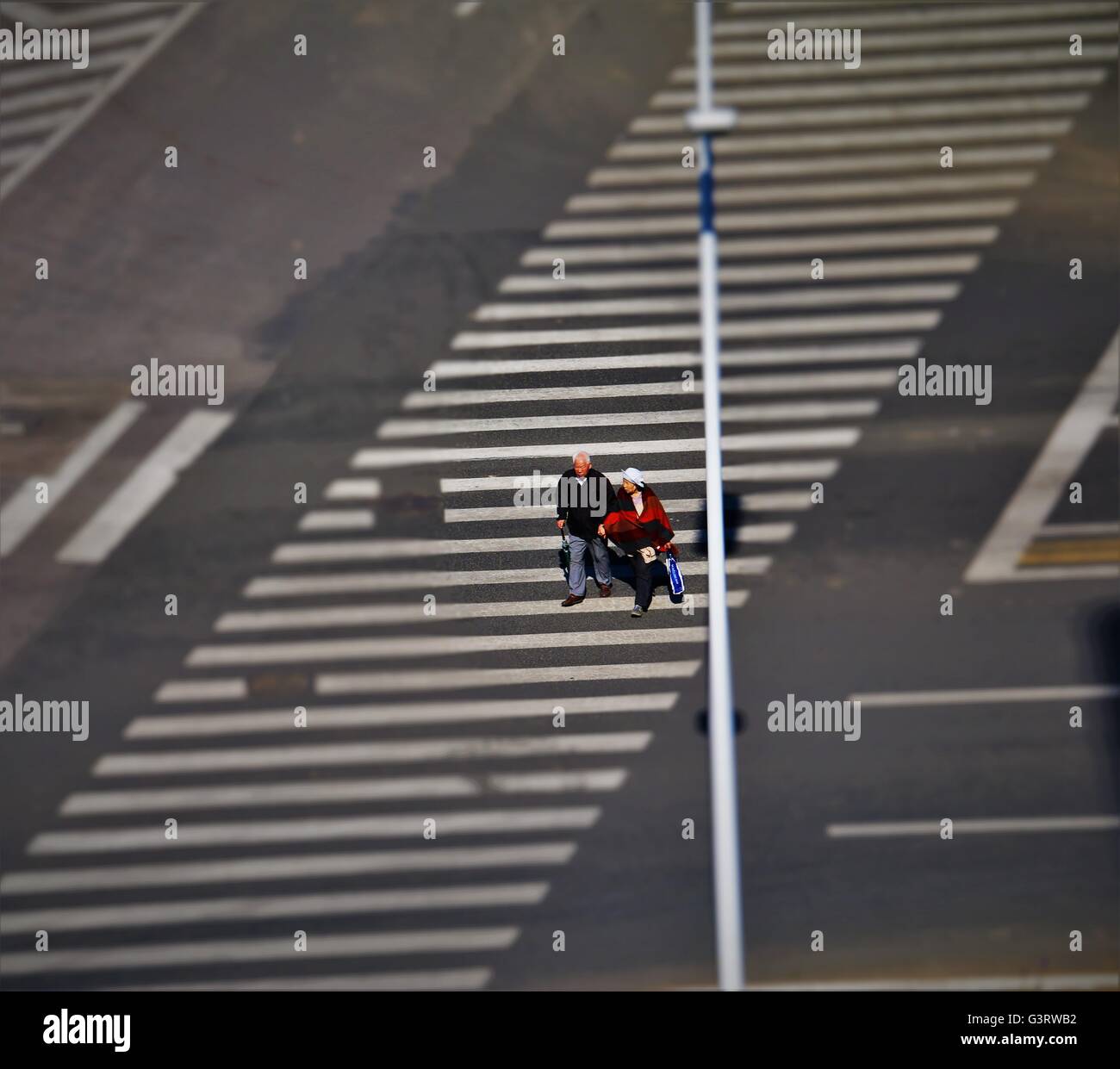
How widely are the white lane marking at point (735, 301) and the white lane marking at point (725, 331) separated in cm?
19

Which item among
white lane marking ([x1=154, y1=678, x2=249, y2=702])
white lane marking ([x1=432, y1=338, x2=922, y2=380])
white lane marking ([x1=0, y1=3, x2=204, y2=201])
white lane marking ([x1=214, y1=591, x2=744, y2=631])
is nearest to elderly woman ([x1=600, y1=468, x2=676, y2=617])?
white lane marking ([x1=214, y1=591, x2=744, y2=631])

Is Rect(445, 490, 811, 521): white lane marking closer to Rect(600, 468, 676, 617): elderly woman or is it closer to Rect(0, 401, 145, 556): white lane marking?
Rect(600, 468, 676, 617): elderly woman

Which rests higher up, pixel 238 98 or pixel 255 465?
pixel 238 98

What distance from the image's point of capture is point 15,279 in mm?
13781

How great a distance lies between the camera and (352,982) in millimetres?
11805

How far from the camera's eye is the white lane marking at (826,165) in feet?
46.2

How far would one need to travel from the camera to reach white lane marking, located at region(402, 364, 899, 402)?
12836 mm

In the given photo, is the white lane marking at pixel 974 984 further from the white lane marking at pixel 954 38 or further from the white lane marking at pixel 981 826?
the white lane marking at pixel 954 38

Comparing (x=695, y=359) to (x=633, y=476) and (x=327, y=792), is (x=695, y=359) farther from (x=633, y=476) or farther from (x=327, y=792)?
(x=327, y=792)

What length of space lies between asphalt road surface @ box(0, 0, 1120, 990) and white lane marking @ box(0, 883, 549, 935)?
5cm

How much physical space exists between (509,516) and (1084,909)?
7.94 m
